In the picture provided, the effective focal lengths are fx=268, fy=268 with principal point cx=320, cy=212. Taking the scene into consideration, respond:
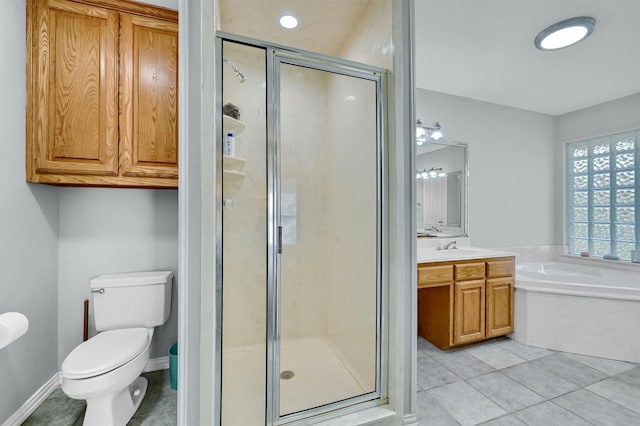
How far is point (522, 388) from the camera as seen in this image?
1854 millimetres

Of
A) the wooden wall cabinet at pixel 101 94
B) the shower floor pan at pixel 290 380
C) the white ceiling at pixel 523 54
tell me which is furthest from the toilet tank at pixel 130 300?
the white ceiling at pixel 523 54

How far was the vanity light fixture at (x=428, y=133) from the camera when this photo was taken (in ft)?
9.20

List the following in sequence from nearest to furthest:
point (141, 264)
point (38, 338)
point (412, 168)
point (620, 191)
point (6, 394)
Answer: point (6, 394)
point (412, 168)
point (38, 338)
point (141, 264)
point (620, 191)

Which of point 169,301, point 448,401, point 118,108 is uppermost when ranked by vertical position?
point 118,108

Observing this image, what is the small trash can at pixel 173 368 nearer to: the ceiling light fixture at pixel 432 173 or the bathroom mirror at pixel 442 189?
the bathroom mirror at pixel 442 189

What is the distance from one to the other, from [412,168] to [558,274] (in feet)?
9.69

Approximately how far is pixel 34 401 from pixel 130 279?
818 mm

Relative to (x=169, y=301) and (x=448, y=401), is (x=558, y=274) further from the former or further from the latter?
(x=169, y=301)

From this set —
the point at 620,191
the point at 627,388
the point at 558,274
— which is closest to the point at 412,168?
the point at 627,388

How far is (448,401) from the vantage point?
68.6 inches

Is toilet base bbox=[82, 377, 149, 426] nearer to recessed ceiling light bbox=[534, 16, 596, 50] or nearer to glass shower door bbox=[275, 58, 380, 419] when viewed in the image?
glass shower door bbox=[275, 58, 380, 419]

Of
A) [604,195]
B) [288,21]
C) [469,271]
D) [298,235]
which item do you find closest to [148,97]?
[288,21]

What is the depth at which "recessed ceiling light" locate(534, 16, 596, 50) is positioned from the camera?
1941 mm

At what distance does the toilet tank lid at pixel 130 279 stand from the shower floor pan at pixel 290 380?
823 millimetres
